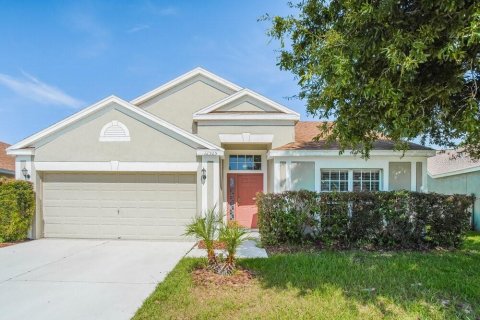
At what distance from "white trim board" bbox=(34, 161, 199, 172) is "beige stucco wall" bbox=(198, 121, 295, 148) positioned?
81.5 inches

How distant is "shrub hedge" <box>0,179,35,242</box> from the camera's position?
960 centimetres

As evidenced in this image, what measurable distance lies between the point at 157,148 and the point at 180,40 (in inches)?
197

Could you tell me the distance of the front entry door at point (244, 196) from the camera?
12711mm

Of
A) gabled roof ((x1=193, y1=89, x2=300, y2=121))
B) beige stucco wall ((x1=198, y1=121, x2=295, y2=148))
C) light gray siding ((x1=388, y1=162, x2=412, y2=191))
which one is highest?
gabled roof ((x1=193, y1=89, x2=300, y2=121))

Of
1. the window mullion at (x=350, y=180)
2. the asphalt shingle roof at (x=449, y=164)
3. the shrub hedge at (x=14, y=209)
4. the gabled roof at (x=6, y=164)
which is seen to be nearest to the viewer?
the shrub hedge at (x=14, y=209)

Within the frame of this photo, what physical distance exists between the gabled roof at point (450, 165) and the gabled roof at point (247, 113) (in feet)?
25.8

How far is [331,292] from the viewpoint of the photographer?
5.26 m

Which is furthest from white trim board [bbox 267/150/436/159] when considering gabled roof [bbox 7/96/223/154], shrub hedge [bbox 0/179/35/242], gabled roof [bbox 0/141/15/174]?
gabled roof [bbox 0/141/15/174]

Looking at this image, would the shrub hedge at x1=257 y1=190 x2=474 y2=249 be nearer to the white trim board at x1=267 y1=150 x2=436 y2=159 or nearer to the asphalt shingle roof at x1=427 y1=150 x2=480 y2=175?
the white trim board at x1=267 y1=150 x2=436 y2=159

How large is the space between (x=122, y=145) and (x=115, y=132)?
20.2 inches

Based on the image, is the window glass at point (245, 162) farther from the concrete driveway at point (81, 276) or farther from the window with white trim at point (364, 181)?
the concrete driveway at point (81, 276)

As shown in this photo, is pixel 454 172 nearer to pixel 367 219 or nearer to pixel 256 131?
pixel 367 219

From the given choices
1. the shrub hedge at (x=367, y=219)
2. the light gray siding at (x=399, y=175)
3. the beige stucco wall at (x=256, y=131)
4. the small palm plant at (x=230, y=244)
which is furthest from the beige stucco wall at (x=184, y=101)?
the small palm plant at (x=230, y=244)

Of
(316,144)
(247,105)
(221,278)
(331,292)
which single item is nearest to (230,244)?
(221,278)
